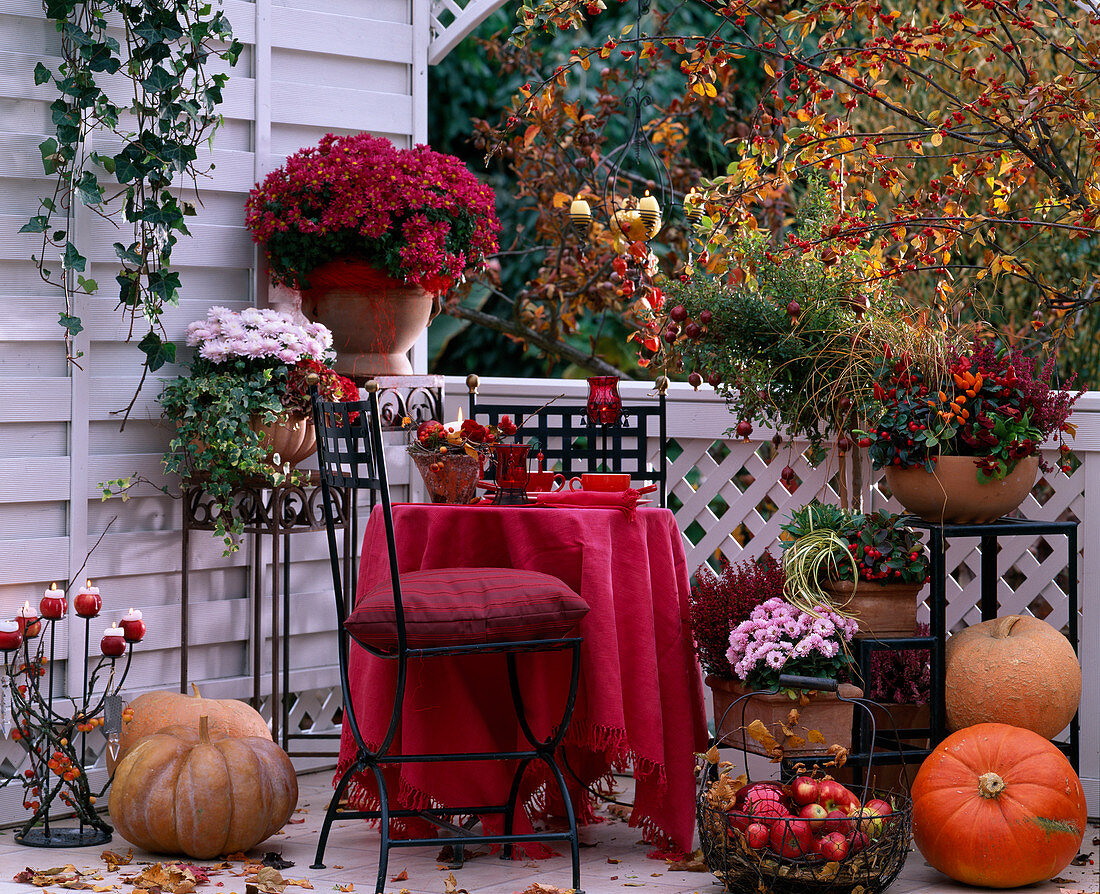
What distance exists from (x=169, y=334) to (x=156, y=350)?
170 millimetres

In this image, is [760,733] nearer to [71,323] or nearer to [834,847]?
[834,847]

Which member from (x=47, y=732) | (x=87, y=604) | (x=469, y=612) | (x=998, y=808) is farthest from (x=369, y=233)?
(x=998, y=808)

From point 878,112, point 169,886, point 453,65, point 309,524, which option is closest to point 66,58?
point 309,524

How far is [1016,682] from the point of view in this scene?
2979mm

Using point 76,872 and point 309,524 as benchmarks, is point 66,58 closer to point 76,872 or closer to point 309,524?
point 309,524

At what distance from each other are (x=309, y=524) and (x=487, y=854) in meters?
1.04

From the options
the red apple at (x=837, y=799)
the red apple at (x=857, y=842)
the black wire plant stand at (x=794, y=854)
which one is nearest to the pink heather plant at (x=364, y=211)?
the black wire plant stand at (x=794, y=854)

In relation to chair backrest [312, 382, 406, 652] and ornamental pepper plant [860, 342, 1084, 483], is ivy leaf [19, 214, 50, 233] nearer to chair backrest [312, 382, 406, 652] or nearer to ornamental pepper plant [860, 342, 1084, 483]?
chair backrest [312, 382, 406, 652]

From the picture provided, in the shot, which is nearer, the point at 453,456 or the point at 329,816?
the point at 329,816

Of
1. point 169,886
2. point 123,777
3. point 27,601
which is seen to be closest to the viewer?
point 169,886

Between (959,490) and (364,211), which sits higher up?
(364,211)

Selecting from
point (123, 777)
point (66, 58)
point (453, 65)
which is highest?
point (453, 65)

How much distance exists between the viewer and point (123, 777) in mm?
2988

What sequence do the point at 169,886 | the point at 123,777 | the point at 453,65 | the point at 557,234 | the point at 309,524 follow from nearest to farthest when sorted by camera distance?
the point at 169,886 < the point at 123,777 < the point at 309,524 < the point at 557,234 < the point at 453,65
